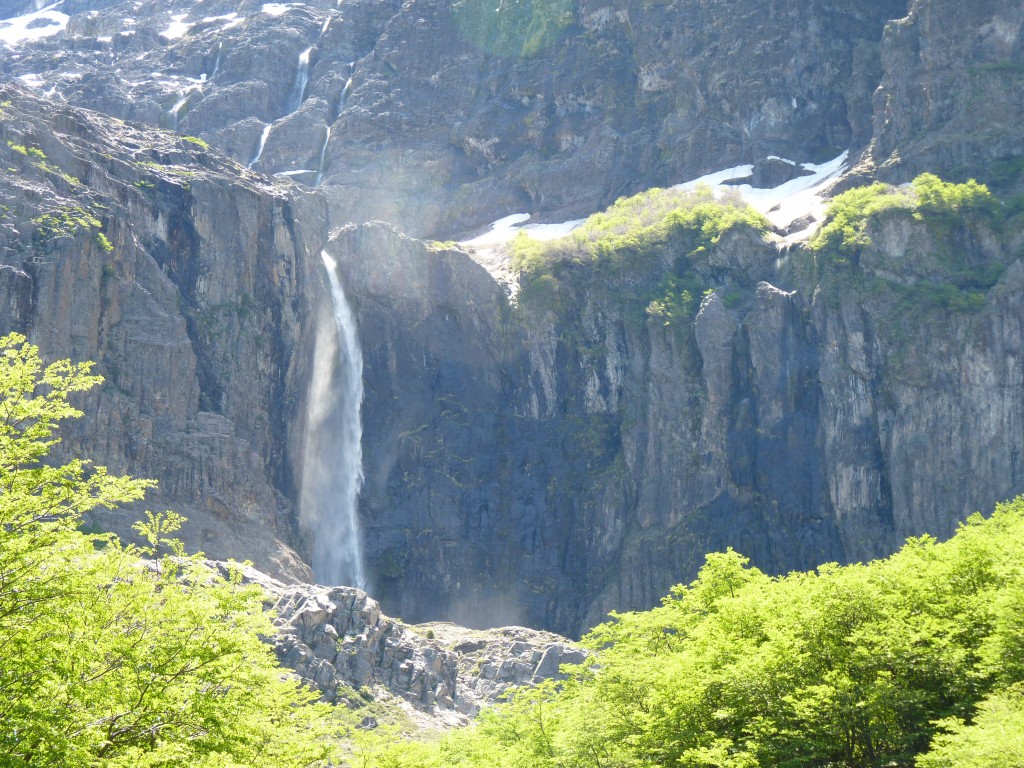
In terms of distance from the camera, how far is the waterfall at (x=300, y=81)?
5940 inches

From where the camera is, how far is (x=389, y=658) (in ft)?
235

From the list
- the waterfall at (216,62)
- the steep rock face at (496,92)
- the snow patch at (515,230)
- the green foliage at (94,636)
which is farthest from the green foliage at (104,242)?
the waterfall at (216,62)

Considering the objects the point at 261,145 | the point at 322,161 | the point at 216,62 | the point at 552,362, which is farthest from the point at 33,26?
the point at 552,362

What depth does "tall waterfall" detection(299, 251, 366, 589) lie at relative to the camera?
298 feet

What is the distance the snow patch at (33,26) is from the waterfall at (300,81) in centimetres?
4705

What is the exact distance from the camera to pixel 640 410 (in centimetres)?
9862

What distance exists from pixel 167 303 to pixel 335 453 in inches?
728

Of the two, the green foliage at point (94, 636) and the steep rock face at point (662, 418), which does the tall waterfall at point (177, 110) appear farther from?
the green foliage at point (94, 636)

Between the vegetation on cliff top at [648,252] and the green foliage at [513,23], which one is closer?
the vegetation on cliff top at [648,252]

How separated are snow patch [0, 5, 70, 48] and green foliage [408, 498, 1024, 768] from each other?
16461 cm

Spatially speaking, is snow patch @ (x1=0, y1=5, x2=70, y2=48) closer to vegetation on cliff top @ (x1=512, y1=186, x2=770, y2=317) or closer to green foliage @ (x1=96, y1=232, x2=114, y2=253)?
vegetation on cliff top @ (x1=512, y1=186, x2=770, y2=317)

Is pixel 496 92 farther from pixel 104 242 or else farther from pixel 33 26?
pixel 33 26

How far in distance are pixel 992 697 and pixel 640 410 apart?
220 feet

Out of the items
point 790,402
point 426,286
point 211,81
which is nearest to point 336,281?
point 426,286
